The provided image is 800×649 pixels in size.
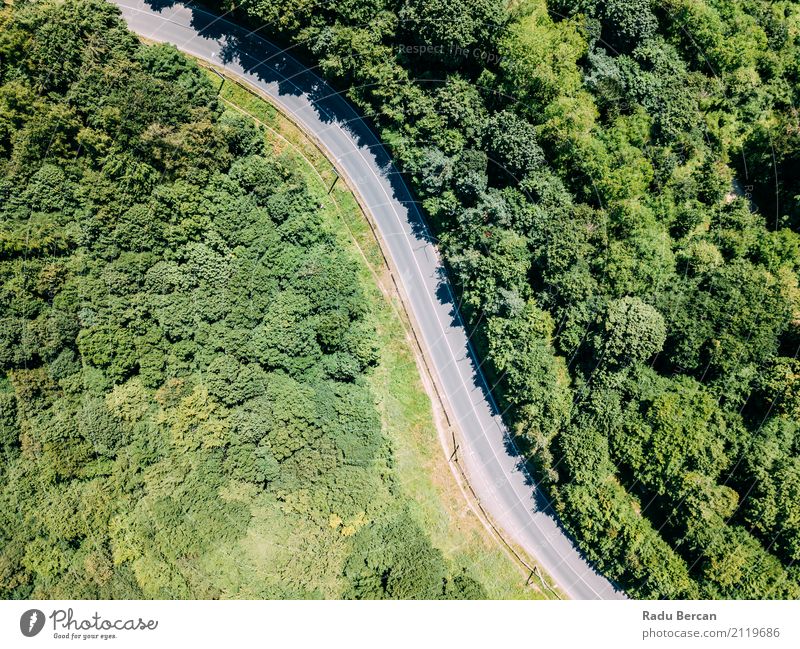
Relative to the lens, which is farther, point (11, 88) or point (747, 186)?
point (747, 186)

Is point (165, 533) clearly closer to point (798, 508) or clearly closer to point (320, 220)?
point (320, 220)

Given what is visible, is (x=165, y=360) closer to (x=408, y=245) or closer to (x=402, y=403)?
(x=402, y=403)

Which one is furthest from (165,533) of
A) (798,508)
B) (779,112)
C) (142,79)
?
(779,112)

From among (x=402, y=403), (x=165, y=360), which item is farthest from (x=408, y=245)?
(x=165, y=360)

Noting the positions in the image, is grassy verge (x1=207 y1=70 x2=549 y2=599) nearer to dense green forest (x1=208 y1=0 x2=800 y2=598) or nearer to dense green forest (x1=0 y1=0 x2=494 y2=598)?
dense green forest (x1=0 y1=0 x2=494 y2=598)

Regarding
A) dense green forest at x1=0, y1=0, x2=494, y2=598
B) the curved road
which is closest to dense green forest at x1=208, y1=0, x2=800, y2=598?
the curved road

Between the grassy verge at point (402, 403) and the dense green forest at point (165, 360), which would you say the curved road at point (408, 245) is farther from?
the dense green forest at point (165, 360)
